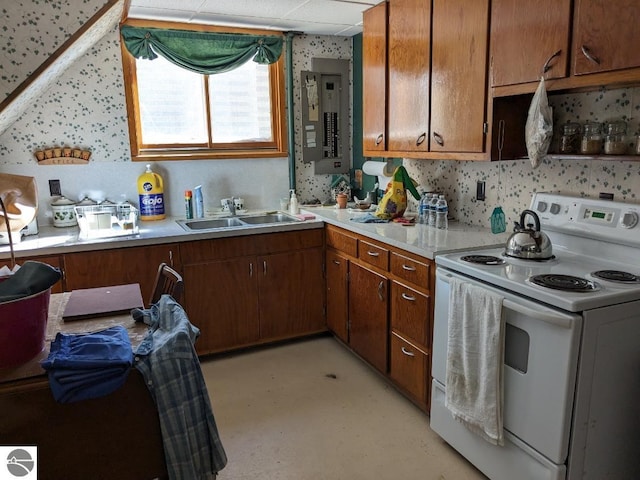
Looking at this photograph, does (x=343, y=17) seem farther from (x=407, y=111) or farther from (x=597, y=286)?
(x=597, y=286)

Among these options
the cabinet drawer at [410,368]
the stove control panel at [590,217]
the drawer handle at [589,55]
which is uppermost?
the drawer handle at [589,55]

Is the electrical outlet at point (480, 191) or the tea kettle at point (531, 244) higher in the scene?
the electrical outlet at point (480, 191)

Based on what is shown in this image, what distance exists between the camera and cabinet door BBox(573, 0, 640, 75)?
5.32ft

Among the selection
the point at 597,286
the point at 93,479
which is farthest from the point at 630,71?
the point at 93,479

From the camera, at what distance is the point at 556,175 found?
2.33 m

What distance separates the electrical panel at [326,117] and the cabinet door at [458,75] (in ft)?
4.86

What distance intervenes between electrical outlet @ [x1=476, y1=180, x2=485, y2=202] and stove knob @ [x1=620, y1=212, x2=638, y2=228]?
3.03ft

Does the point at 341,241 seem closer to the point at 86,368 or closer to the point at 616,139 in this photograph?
the point at 616,139

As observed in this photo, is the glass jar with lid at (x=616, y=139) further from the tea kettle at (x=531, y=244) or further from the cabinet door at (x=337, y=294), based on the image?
the cabinet door at (x=337, y=294)

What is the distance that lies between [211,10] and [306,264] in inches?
71.7

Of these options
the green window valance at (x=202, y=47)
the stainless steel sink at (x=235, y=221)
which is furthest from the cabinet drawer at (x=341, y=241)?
the green window valance at (x=202, y=47)

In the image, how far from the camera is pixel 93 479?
4.62ft

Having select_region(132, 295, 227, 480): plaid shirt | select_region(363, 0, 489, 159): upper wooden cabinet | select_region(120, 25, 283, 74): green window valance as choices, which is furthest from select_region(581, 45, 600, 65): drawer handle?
select_region(120, 25, 283, 74): green window valance
